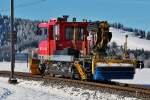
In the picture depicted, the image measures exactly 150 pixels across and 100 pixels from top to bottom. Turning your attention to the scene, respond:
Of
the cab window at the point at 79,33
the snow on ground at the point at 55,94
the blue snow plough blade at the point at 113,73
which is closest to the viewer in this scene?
the snow on ground at the point at 55,94

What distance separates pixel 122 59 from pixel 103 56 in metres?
0.92

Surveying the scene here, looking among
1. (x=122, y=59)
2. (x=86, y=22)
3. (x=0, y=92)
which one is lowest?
(x=0, y=92)

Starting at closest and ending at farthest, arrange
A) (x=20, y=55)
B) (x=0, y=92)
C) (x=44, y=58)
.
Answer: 1. (x=0, y=92)
2. (x=44, y=58)
3. (x=20, y=55)

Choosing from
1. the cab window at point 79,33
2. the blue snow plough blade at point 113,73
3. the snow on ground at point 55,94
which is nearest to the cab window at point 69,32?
the cab window at point 79,33

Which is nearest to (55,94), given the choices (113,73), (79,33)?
(113,73)

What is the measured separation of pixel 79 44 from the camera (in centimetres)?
2556

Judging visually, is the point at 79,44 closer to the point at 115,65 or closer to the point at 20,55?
the point at 115,65

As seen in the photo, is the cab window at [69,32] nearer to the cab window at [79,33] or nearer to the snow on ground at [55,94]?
the cab window at [79,33]

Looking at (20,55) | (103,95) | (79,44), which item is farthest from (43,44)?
(20,55)

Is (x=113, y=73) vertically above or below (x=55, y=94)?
above

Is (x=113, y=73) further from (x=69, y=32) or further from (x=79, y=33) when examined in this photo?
(x=69, y=32)

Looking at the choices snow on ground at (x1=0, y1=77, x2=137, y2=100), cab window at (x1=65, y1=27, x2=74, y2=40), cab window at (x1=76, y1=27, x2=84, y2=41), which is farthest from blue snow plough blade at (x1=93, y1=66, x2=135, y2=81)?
cab window at (x1=65, y1=27, x2=74, y2=40)

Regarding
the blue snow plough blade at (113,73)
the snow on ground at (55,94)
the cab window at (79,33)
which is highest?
the cab window at (79,33)

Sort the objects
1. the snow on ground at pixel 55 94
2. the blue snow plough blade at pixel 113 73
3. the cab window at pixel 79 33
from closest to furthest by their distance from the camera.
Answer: the snow on ground at pixel 55 94 → the blue snow plough blade at pixel 113 73 → the cab window at pixel 79 33
